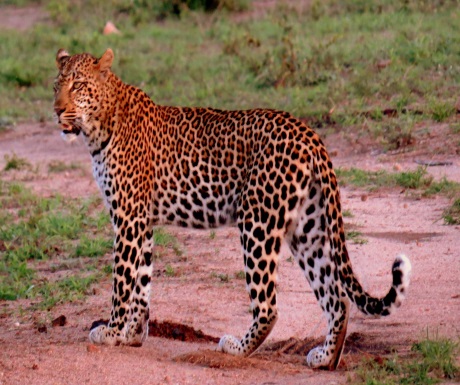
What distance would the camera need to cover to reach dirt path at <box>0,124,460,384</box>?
6.79 metres

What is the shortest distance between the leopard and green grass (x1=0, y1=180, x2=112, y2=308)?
4.52 ft

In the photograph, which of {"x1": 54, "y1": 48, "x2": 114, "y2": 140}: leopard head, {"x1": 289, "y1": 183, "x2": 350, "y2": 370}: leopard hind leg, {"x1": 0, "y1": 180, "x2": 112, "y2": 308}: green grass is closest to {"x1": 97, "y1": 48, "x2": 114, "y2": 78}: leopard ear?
{"x1": 54, "y1": 48, "x2": 114, "y2": 140}: leopard head

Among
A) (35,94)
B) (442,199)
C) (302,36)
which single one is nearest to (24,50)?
(35,94)

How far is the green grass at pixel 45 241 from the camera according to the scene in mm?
9086

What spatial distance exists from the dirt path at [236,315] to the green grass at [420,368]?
18 centimetres

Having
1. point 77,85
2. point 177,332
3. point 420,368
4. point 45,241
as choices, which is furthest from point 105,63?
point 45,241

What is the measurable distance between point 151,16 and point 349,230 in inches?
424

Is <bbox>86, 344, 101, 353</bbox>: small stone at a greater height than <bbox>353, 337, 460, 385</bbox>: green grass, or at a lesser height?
lesser

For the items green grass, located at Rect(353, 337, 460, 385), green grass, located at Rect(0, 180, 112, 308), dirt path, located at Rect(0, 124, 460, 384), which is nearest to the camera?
green grass, located at Rect(353, 337, 460, 385)

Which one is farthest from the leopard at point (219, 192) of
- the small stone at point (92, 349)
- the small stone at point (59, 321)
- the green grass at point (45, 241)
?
the green grass at point (45, 241)

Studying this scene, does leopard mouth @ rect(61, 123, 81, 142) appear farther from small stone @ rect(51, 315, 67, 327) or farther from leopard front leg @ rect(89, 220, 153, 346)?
small stone @ rect(51, 315, 67, 327)

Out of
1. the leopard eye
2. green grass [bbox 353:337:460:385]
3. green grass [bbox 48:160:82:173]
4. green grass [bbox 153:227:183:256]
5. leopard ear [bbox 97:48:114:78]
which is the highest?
leopard ear [bbox 97:48:114:78]

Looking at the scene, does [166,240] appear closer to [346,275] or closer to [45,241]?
[45,241]

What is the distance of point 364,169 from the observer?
1202 centimetres
